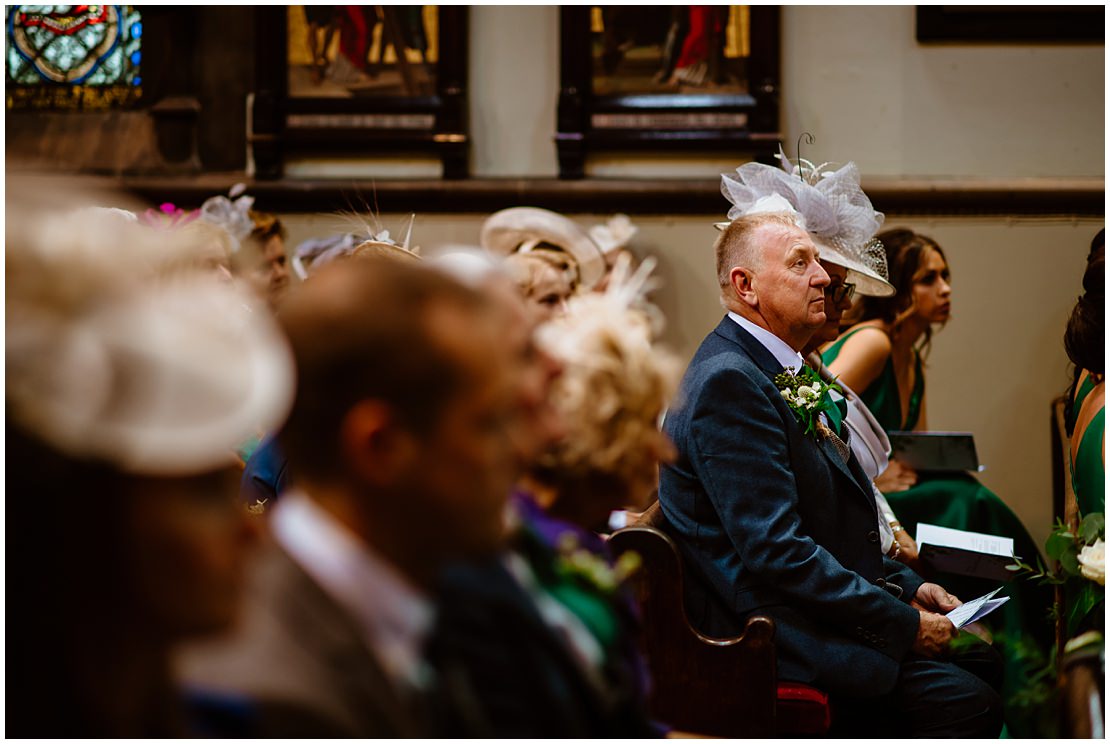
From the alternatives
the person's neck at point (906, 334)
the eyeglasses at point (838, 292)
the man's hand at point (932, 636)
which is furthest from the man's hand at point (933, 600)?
the person's neck at point (906, 334)

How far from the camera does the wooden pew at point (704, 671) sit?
2.93m

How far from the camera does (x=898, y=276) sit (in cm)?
521

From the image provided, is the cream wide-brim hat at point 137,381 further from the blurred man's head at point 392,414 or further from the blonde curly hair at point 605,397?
the blonde curly hair at point 605,397

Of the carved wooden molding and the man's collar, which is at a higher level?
the carved wooden molding

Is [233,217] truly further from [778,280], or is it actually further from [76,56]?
[778,280]

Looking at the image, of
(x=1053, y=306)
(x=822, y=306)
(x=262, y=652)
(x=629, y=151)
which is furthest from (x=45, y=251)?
(x=1053, y=306)

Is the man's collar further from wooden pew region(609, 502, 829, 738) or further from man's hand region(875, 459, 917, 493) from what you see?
man's hand region(875, 459, 917, 493)

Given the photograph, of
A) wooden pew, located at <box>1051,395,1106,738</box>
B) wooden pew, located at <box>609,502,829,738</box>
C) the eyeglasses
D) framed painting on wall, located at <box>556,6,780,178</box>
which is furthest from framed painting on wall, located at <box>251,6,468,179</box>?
wooden pew, located at <box>1051,395,1106,738</box>

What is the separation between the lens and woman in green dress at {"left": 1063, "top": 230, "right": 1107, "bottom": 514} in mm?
3209

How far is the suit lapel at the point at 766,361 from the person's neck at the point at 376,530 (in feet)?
6.76

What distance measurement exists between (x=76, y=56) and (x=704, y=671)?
5584mm

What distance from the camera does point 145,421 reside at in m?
1.08

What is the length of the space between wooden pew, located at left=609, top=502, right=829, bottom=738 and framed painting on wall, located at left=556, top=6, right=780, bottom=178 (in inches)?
153

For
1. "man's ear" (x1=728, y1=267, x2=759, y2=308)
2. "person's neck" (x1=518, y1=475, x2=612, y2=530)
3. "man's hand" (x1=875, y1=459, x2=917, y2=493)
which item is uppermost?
"man's ear" (x1=728, y1=267, x2=759, y2=308)
